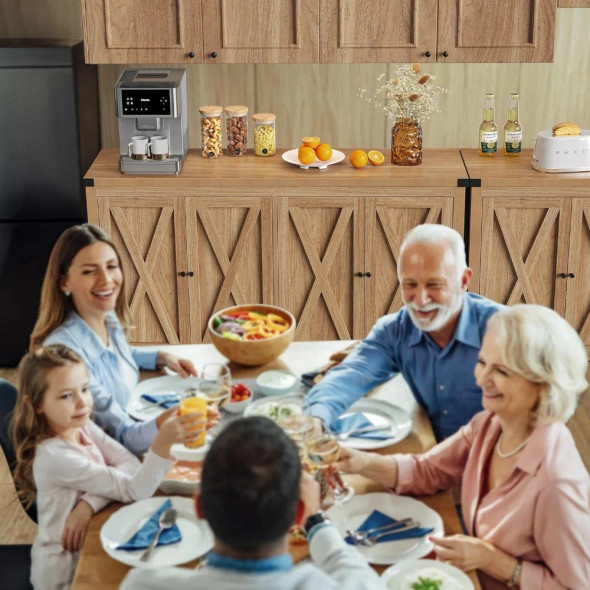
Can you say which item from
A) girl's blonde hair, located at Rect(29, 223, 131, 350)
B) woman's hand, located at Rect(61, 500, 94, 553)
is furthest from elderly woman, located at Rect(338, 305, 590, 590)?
girl's blonde hair, located at Rect(29, 223, 131, 350)

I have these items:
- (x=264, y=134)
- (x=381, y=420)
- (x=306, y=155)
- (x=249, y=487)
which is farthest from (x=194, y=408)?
(x=264, y=134)

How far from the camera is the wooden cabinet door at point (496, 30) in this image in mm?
4367

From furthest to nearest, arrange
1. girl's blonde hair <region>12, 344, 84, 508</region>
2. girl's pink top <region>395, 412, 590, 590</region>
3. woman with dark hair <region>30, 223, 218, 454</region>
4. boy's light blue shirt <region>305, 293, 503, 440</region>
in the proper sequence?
boy's light blue shirt <region>305, 293, 503, 440</region>, woman with dark hair <region>30, 223, 218, 454</region>, girl's blonde hair <region>12, 344, 84, 508</region>, girl's pink top <region>395, 412, 590, 590</region>

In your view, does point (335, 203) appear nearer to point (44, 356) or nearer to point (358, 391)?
point (358, 391)

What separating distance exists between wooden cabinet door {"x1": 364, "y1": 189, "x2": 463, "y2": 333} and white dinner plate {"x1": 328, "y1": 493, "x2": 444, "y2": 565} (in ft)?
7.69

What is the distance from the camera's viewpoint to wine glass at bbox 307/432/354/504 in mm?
2139

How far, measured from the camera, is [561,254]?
176 inches

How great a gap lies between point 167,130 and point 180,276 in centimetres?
66

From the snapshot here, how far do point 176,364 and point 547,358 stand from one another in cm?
117

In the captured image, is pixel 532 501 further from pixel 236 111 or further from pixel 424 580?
pixel 236 111

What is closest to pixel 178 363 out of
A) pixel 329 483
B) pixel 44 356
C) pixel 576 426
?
pixel 44 356

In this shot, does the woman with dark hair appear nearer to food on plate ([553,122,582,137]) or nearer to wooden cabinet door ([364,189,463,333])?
wooden cabinet door ([364,189,463,333])

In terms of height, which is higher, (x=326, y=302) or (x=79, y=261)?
(x=79, y=261)

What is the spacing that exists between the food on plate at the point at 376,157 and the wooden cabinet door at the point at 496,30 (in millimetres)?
498
